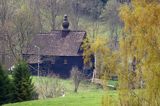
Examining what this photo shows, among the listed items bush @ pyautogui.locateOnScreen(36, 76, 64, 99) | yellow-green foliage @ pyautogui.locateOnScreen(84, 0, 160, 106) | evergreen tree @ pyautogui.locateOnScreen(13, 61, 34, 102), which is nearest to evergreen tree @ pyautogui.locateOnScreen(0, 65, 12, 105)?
evergreen tree @ pyautogui.locateOnScreen(13, 61, 34, 102)

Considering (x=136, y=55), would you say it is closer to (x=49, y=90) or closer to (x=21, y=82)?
(x=21, y=82)

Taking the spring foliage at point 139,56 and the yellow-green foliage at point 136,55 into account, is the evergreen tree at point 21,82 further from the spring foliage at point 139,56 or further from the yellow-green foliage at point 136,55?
the spring foliage at point 139,56

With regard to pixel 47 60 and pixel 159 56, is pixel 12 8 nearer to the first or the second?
pixel 47 60

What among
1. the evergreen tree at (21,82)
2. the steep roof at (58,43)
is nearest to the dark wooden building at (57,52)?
the steep roof at (58,43)

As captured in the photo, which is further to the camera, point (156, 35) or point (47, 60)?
point (47, 60)

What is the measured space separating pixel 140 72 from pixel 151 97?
826 mm

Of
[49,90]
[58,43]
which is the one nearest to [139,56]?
[49,90]

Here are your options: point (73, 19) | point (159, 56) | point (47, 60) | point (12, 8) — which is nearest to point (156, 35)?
point (159, 56)

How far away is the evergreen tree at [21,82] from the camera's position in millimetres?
25203

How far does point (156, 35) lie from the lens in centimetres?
1361

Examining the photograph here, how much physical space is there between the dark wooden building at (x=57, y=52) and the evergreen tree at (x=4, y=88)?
1949 cm

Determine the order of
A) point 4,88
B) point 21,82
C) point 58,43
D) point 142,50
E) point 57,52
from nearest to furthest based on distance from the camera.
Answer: point 142,50 → point 4,88 → point 21,82 → point 57,52 → point 58,43

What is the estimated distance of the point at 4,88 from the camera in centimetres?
2491

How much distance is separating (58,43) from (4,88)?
2337 centimetres
